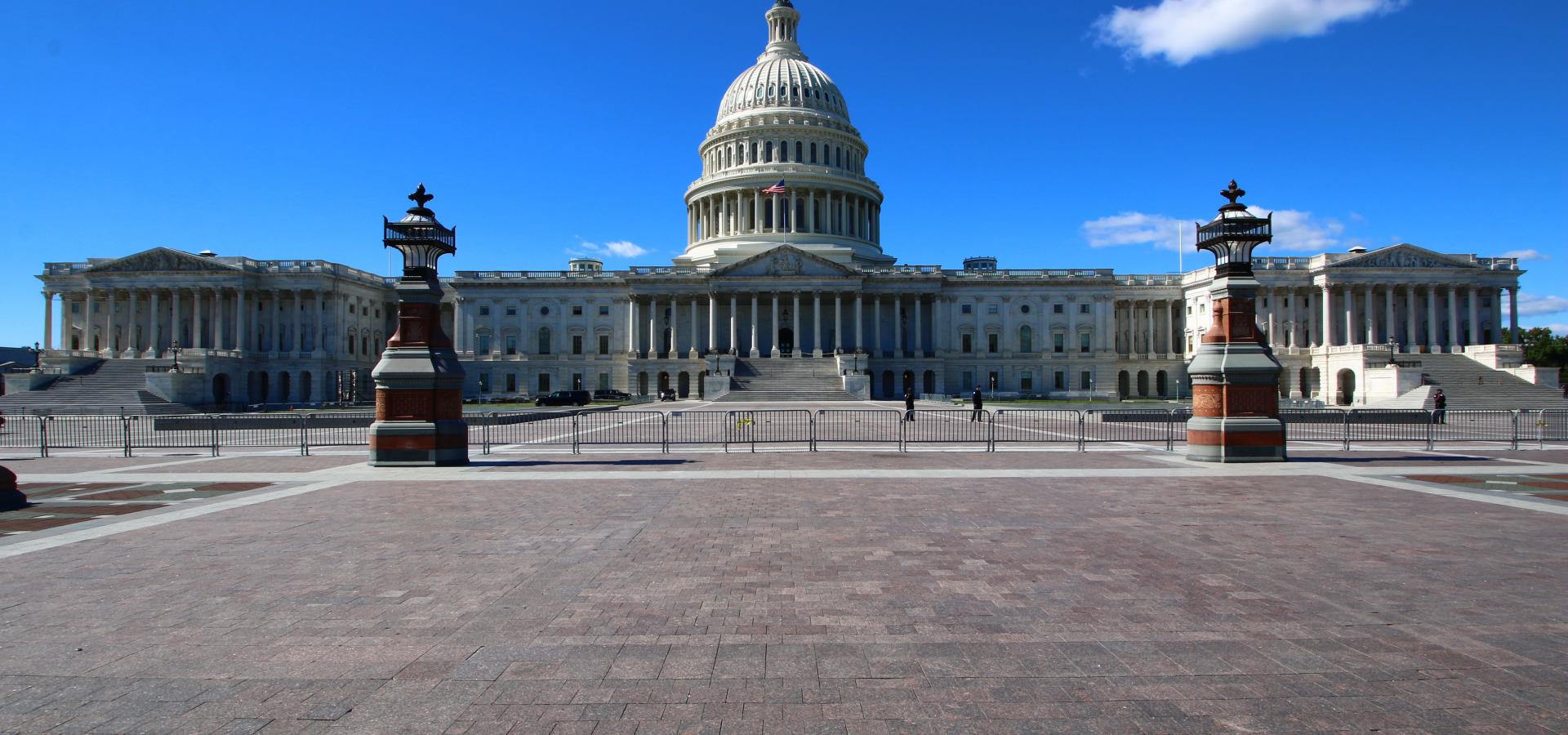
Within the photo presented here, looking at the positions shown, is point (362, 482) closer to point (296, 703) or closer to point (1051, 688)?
point (296, 703)

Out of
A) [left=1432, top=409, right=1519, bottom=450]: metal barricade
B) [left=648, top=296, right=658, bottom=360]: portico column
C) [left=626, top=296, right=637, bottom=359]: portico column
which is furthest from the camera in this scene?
[left=626, top=296, right=637, bottom=359]: portico column

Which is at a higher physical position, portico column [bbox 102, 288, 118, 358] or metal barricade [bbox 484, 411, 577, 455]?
portico column [bbox 102, 288, 118, 358]

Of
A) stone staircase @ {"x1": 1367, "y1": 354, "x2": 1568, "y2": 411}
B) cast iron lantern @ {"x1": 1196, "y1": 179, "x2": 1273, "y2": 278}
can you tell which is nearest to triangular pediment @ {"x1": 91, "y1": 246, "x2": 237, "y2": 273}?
cast iron lantern @ {"x1": 1196, "y1": 179, "x2": 1273, "y2": 278}

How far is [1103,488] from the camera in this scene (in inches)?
650

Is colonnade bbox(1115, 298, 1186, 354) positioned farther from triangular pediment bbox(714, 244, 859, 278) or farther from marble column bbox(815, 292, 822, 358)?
marble column bbox(815, 292, 822, 358)

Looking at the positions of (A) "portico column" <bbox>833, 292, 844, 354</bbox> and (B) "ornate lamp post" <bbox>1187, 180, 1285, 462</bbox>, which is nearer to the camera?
(B) "ornate lamp post" <bbox>1187, 180, 1285, 462</bbox>

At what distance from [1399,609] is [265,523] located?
14.5 m

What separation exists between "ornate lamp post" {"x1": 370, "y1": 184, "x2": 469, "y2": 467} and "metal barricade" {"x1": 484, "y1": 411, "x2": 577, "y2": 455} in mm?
4254

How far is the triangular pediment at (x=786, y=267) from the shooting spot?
304 ft

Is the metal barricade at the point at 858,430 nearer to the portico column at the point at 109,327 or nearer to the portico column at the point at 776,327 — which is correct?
the portico column at the point at 776,327

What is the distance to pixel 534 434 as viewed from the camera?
114 ft

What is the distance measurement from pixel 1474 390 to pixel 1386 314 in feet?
91.9

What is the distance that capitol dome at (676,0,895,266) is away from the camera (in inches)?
4109

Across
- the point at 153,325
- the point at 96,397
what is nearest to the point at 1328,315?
the point at 96,397
